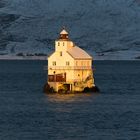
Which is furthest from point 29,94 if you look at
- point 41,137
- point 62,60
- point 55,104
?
point 41,137

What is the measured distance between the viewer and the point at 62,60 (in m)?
122

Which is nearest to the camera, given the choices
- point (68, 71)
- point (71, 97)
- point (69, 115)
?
point (69, 115)

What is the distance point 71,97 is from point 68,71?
498 cm

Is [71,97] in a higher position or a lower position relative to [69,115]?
higher

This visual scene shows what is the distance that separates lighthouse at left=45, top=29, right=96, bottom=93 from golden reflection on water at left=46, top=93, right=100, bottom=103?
57.6 inches

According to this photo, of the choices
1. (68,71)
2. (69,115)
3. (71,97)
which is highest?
(68,71)

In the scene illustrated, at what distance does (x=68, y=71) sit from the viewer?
4776 inches

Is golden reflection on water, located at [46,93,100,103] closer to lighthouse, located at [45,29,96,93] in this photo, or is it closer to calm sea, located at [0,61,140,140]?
calm sea, located at [0,61,140,140]

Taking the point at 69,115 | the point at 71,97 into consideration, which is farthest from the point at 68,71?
the point at 69,115

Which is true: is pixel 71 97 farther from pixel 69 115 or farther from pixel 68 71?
pixel 69 115

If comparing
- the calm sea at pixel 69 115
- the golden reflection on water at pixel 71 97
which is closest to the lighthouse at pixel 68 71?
the golden reflection on water at pixel 71 97

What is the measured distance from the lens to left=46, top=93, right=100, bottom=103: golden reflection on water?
114 metres

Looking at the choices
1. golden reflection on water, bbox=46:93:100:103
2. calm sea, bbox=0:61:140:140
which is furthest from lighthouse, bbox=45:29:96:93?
calm sea, bbox=0:61:140:140

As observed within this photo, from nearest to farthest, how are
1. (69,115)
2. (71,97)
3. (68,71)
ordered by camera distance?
(69,115) < (71,97) < (68,71)
